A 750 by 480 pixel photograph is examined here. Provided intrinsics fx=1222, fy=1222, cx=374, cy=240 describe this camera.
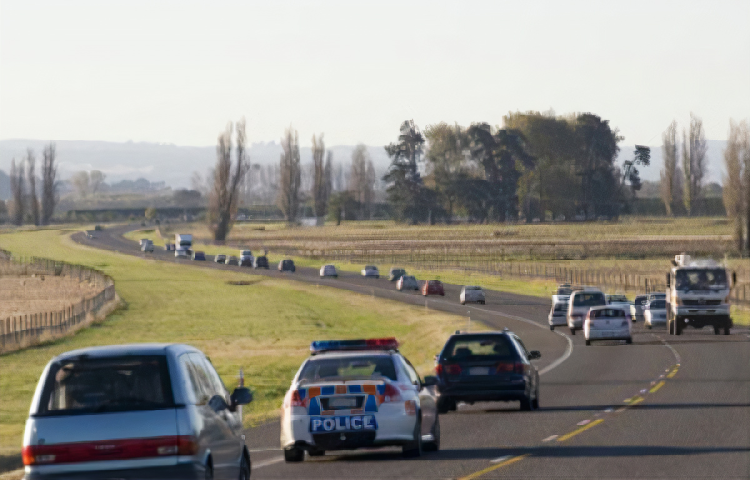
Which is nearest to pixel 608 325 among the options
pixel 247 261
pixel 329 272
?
pixel 329 272

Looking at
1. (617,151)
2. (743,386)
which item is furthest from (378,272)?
(617,151)

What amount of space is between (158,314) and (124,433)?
60.3 m

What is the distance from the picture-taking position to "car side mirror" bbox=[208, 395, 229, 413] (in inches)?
426

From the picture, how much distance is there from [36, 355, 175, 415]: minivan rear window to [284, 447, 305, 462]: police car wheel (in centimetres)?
501

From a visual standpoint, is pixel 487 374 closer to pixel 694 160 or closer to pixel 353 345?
pixel 353 345

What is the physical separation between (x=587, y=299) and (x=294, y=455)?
34648 millimetres

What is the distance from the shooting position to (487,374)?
68.3 feet

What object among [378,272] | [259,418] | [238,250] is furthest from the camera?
[238,250]

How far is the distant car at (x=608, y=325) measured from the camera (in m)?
41.6

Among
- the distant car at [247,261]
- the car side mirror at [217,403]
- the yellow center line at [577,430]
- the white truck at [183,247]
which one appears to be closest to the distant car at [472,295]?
the distant car at [247,261]

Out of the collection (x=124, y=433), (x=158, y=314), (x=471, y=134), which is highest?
(x=471, y=134)

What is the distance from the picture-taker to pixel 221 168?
5404 inches

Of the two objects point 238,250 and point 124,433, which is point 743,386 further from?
point 238,250

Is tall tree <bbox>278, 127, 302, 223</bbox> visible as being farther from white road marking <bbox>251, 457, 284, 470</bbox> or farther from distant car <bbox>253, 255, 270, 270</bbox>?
white road marking <bbox>251, 457, 284, 470</bbox>
